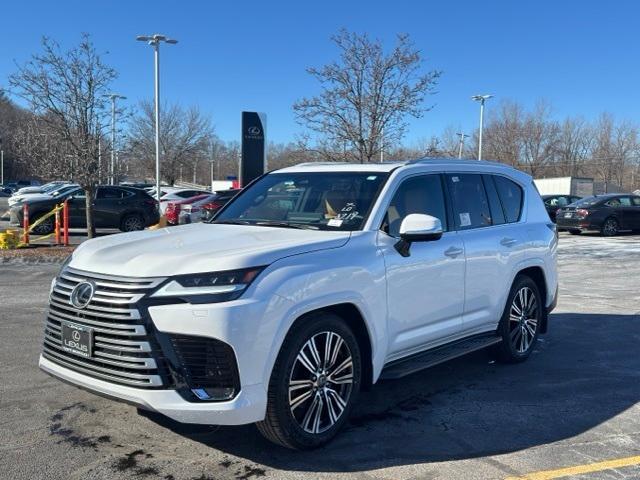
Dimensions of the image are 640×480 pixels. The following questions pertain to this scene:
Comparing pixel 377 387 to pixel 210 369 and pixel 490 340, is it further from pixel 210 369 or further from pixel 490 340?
pixel 210 369

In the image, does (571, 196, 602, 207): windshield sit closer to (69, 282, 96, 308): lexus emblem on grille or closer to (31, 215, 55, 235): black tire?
(31, 215, 55, 235): black tire

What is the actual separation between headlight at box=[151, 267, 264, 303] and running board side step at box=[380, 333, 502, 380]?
1448mm

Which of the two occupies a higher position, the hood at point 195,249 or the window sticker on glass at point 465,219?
the window sticker on glass at point 465,219

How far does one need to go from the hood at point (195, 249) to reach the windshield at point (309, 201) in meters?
0.23

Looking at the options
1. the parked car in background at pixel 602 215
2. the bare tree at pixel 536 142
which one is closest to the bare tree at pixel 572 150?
the bare tree at pixel 536 142

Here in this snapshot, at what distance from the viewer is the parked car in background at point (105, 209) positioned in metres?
18.8

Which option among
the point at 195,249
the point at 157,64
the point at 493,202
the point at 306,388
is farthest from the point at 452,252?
the point at 157,64

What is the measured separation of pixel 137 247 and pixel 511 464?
8.89ft

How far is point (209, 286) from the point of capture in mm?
3357

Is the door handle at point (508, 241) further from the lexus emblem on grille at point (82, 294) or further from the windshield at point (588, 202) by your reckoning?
the windshield at point (588, 202)

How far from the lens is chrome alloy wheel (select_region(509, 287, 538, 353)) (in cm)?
582

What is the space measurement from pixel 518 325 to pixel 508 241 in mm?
881

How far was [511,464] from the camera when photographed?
12.3 ft

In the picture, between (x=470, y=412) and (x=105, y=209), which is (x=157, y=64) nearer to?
(x=105, y=209)
